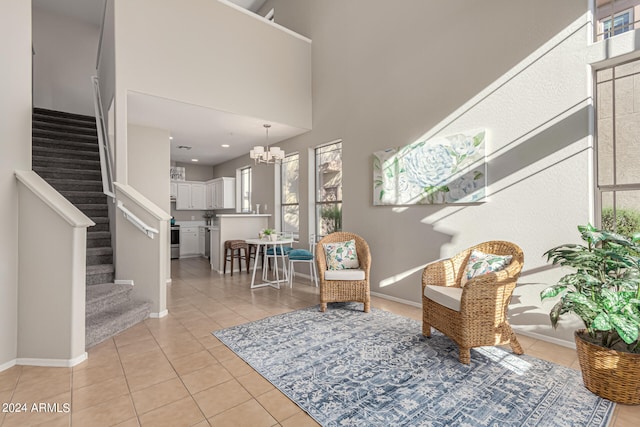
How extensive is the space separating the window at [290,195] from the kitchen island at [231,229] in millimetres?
468

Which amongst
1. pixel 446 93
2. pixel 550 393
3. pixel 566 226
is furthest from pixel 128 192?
pixel 566 226

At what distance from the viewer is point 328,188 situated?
5.39m

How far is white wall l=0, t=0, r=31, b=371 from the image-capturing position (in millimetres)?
2271

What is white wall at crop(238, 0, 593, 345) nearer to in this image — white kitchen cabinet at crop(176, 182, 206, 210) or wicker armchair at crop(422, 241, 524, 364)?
wicker armchair at crop(422, 241, 524, 364)

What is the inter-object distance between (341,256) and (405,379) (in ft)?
6.15

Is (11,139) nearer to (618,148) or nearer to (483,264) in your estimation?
(483,264)

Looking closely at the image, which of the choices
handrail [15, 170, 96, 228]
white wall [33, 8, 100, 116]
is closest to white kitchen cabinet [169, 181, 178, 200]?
white wall [33, 8, 100, 116]

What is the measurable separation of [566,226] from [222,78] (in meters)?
4.64

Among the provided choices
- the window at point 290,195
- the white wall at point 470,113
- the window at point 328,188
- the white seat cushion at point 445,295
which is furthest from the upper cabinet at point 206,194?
the white seat cushion at point 445,295

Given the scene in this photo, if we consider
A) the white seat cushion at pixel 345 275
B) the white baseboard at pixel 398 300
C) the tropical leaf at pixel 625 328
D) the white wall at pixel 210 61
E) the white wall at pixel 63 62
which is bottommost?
the white baseboard at pixel 398 300

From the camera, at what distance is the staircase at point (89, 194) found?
9.82 ft

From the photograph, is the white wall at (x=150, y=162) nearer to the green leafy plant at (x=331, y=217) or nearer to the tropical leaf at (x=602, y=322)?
the green leafy plant at (x=331, y=217)

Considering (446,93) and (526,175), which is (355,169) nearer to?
(446,93)

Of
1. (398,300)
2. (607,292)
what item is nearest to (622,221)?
(607,292)
